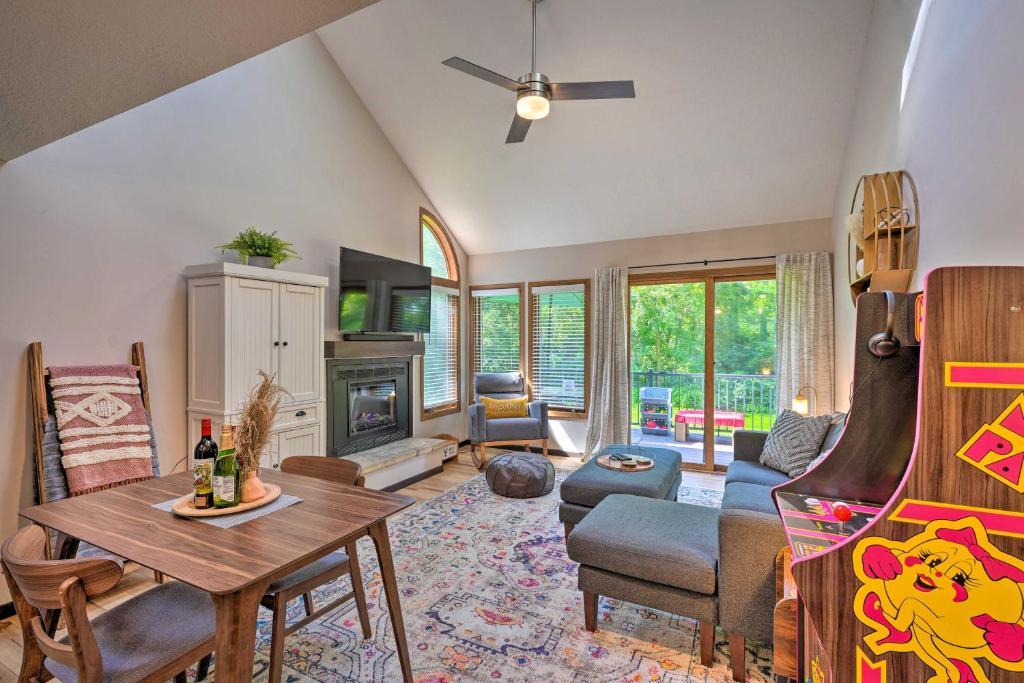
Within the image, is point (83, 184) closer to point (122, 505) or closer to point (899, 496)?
point (122, 505)

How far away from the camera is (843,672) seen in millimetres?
736

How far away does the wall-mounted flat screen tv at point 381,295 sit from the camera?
4.23m

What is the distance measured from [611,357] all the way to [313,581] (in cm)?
401

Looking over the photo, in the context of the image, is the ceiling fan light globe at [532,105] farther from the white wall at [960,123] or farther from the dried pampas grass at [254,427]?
the dried pampas grass at [254,427]

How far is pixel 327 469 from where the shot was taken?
7.18ft

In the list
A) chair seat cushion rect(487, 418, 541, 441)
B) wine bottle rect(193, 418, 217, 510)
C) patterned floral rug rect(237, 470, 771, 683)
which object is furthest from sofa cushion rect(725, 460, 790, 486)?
wine bottle rect(193, 418, 217, 510)

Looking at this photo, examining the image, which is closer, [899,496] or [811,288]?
[899,496]

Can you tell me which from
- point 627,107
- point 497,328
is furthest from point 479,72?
point 497,328

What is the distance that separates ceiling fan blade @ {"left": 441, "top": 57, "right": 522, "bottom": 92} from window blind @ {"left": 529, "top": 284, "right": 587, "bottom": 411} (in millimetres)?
3024

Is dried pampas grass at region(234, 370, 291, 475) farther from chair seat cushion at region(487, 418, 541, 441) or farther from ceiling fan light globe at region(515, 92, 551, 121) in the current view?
chair seat cushion at region(487, 418, 541, 441)

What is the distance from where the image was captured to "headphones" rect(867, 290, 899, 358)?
84cm

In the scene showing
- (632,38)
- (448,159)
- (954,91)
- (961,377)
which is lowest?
(961,377)

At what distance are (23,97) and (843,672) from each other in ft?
9.37

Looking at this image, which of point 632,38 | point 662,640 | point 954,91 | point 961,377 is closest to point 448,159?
point 632,38
